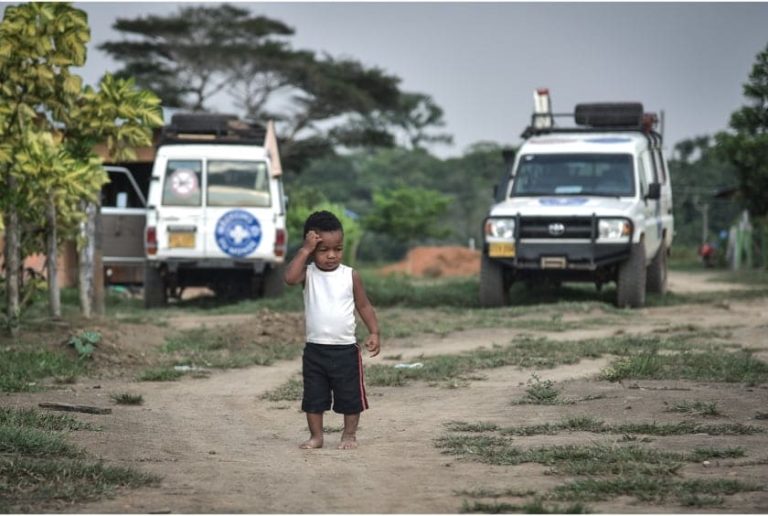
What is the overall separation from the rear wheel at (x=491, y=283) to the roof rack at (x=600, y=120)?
2651 mm

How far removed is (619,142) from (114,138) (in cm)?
802

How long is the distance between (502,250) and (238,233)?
413 centimetres

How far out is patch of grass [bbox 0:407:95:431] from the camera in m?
7.52

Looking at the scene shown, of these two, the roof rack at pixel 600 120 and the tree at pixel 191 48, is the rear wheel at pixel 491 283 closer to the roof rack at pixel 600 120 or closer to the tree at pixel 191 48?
the roof rack at pixel 600 120

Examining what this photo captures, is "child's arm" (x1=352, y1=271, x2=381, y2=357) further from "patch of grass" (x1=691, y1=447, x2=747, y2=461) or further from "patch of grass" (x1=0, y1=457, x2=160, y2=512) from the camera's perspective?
"patch of grass" (x1=691, y1=447, x2=747, y2=461)

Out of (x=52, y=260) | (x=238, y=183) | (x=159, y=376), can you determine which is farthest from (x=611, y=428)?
(x=238, y=183)

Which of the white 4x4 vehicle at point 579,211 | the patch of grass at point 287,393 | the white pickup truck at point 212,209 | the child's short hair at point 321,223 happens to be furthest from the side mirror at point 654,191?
the child's short hair at point 321,223

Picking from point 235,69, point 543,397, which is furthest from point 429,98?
point 543,397

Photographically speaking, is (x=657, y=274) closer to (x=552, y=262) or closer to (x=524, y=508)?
(x=552, y=262)

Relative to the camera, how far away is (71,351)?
11.9 meters

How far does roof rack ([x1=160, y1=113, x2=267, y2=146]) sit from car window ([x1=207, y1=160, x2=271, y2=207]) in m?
0.57

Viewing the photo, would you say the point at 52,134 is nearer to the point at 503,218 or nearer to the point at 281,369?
the point at 281,369

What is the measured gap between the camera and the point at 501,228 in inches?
698

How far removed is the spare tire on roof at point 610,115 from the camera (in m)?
20.1
